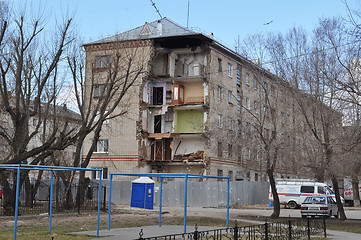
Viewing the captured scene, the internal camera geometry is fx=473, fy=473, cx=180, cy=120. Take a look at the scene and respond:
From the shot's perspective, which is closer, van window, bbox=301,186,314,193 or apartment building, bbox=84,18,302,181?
van window, bbox=301,186,314,193

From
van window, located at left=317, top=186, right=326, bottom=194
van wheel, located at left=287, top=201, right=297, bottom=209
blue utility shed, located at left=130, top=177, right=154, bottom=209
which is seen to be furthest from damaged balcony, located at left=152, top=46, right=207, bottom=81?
van window, located at left=317, top=186, right=326, bottom=194

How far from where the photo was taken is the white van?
42906 mm

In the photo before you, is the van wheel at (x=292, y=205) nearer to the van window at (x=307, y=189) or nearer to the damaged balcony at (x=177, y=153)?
the van window at (x=307, y=189)

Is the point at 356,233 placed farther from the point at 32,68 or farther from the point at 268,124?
the point at 32,68

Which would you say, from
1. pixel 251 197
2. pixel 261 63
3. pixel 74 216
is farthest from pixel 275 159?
pixel 251 197

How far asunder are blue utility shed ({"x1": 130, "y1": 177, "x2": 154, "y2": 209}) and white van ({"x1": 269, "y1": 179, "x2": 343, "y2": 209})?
41.7 feet

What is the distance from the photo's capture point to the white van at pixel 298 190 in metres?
42.9

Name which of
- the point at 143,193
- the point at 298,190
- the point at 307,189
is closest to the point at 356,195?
the point at 307,189

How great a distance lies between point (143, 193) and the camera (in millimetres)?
37719

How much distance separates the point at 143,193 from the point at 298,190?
15.0 metres

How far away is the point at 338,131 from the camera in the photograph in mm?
24484

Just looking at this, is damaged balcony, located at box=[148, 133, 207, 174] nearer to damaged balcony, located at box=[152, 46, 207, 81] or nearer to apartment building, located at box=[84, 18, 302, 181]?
apartment building, located at box=[84, 18, 302, 181]

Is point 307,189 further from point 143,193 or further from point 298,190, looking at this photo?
point 143,193

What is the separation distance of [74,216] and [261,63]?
542 inches
